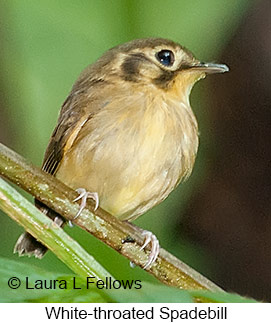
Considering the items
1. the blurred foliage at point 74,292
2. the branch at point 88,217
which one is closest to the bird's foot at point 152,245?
the branch at point 88,217

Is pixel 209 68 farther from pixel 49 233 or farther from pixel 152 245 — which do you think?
pixel 49 233

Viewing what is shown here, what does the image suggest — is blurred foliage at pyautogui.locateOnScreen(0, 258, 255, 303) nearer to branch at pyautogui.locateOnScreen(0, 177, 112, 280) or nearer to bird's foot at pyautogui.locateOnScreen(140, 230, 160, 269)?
branch at pyautogui.locateOnScreen(0, 177, 112, 280)

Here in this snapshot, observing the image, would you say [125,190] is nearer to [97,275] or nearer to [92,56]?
[92,56]

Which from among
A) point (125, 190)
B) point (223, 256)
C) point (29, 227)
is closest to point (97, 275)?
point (29, 227)

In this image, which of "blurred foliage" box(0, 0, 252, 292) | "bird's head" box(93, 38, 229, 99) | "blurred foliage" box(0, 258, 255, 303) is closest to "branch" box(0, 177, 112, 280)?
"blurred foliage" box(0, 258, 255, 303)

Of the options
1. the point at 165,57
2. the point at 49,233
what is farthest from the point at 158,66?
the point at 49,233

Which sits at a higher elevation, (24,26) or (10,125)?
(24,26)
